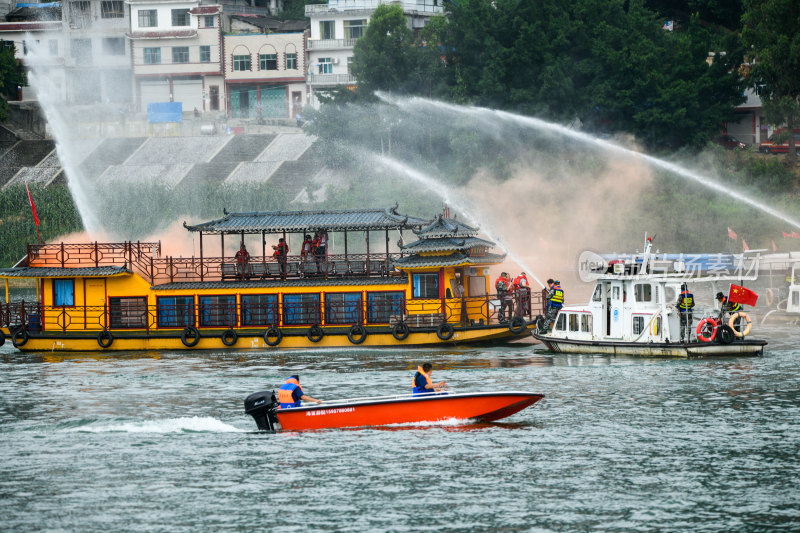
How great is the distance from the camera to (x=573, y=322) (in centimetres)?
4484

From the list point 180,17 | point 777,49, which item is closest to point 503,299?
point 777,49

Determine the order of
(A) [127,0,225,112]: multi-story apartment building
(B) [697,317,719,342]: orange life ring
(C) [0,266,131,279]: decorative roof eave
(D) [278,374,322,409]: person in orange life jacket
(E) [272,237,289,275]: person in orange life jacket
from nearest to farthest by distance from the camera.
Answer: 1. (D) [278,374,322,409]: person in orange life jacket
2. (B) [697,317,719,342]: orange life ring
3. (C) [0,266,131,279]: decorative roof eave
4. (E) [272,237,289,275]: person in orange life jacket
5. (A) [127,0,225,112]: multi-story apartment building

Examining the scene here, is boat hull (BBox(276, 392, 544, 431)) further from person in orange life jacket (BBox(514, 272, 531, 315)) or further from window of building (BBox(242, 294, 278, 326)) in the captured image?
window of building (BBox(242, 294, 278, 326))

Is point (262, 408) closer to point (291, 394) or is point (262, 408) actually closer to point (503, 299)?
point (291, 394)

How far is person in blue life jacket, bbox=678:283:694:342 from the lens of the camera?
42531 mm

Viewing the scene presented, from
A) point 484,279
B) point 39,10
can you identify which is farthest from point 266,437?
point 39,10

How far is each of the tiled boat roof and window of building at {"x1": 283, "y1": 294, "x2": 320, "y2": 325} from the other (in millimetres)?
2701

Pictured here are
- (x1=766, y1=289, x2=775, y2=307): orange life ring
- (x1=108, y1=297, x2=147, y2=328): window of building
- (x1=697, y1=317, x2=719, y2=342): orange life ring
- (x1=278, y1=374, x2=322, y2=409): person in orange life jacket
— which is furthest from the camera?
(x1=766, y1=289, x2=775, y2=307): orange life ring

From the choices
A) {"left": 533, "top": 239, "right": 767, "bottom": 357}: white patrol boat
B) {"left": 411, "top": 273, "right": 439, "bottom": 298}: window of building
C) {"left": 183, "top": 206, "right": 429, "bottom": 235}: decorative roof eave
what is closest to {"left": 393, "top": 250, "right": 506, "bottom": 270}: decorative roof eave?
{"left": 411, "top": 273, "right": 439, "bottom": 298}: window of building

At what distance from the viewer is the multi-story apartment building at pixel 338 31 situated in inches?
4788

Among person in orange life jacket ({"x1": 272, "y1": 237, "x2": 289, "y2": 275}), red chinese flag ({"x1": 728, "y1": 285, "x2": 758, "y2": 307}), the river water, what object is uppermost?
person in orange life jacket ({"x1": 272, "y1": 237, "x2": 289, "y2": 275})

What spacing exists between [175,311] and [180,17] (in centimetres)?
8685

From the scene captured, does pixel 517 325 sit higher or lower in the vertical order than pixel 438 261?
lower

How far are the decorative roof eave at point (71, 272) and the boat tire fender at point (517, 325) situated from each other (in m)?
15.3
